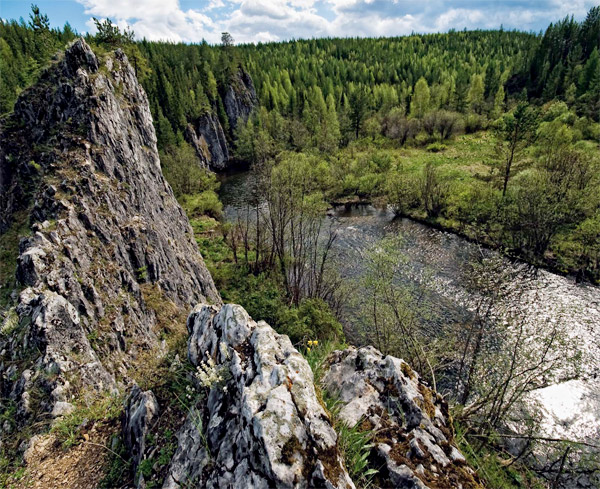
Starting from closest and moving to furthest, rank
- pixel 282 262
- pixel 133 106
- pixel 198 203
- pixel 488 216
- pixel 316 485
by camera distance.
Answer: pixel 316 485, pixel 133 106, pixel 282 262, pixel 488 216, pixel 198 203

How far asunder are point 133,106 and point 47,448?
2064 cm

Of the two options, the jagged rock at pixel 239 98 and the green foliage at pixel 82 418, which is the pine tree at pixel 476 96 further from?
the green foliage at pixel 82 418

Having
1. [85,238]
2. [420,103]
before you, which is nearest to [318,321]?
[85,238]

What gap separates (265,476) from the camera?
422 centimetres

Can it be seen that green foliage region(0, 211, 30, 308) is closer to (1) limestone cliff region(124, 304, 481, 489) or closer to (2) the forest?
(1) limestone cliff region(124, 304, 481, 489)

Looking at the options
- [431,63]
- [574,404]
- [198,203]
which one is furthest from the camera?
[431,63]

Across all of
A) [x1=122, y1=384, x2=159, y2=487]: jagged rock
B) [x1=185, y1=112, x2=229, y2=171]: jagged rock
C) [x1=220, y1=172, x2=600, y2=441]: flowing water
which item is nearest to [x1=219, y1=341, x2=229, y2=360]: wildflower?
[x1=122, y1=384, x2=159, y2=487]: jagged rock

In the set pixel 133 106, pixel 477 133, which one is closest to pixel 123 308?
pixel 133 106

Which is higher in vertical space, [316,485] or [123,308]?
[316,485]

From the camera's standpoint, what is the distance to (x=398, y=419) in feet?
19.8

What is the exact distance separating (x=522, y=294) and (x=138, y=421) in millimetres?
27678

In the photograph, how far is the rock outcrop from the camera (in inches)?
356

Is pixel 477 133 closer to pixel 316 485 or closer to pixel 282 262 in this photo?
pixel 282 262

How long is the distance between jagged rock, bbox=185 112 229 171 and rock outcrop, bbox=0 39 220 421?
2157 inches
